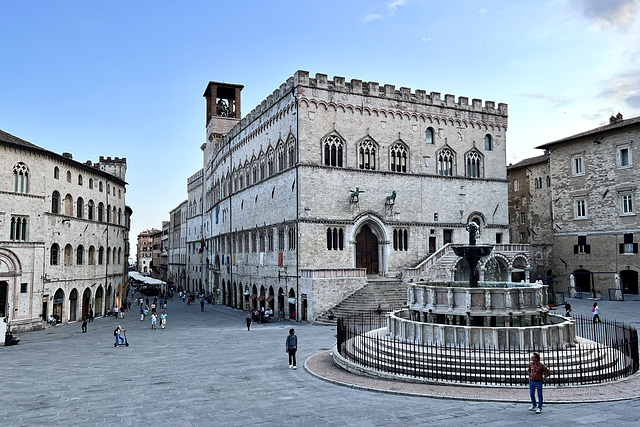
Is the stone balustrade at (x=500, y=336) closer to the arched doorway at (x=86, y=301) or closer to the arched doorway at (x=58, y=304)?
the arched doorway at (x=58, y=304)

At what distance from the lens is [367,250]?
39.0 m

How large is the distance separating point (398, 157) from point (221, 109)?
3026 centimetres

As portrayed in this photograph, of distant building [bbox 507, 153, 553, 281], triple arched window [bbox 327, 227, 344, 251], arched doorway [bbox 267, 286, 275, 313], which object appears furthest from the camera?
distant building [bbox 507, 153, 553, 281]

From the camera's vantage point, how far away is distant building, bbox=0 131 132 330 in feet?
109

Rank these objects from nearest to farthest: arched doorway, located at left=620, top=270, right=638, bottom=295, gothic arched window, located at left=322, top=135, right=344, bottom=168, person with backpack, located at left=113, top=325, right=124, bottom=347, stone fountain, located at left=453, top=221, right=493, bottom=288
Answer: stone fountain, located at left=453, top=221, right=493, bottom=288, person with backpack, located at left=113, top=325, right=124, bottom=347, gothic arched window, located at left=322, top=135, right=344, bottom=168, arched doorway, located at left=620, top=270, right=638, bottom=295

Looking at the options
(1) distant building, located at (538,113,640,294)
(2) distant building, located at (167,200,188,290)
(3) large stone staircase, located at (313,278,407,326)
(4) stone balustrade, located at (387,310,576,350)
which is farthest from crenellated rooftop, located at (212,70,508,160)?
(2) distant building, located at (167,200,188,290)

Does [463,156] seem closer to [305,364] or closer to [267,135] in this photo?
[267,135]

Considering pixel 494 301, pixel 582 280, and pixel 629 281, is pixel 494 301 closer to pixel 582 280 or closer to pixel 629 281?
pixel 629 281

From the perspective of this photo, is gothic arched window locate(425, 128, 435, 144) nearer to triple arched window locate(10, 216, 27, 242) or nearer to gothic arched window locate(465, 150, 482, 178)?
gothic arched window locate(465, 150, 482, 178)

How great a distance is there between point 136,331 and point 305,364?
17.8 metres

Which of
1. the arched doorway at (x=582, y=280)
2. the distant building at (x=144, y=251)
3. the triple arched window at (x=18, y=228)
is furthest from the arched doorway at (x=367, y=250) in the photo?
the distant building at (x=144, y=251)

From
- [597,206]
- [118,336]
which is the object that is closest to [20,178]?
[118,336]

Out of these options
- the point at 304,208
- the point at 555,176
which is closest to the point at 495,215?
the point at 555,176

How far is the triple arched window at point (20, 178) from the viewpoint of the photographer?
3412 centimetres
